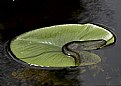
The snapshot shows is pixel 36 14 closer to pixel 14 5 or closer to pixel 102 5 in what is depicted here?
pixel 14 5

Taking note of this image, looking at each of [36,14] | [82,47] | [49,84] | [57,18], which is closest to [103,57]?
[82,47]

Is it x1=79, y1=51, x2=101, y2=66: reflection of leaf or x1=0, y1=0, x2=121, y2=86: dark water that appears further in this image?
x1=79, y1=51, x2=101, y2=66: reflection of leaf

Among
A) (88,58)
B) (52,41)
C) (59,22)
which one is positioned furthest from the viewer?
(59,22)

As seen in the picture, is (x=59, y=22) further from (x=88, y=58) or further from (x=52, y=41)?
(x=88, y=58)

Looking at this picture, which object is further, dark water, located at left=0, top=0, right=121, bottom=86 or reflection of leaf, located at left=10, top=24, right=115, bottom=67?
reflection of leaf, located at left=10, top=24, right=115, bottom=67

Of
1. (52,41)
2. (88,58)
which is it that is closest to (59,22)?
(52,41)
